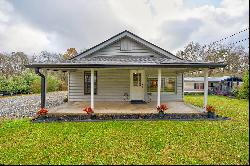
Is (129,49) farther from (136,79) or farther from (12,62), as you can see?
(12,62)

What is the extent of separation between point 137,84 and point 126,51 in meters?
2.17

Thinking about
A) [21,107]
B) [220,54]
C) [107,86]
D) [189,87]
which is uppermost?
[220,54]

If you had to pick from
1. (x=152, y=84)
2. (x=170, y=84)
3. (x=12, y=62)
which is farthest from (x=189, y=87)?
(x=12, y=62)

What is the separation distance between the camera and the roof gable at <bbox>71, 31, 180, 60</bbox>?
49.0 ft

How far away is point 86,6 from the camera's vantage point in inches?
642

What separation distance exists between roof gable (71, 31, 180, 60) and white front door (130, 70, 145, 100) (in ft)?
3.87

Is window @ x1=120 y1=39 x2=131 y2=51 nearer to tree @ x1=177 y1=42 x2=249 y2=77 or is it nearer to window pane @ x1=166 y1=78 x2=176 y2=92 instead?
window pane @ x1=166 y1=78 x2=176 y2=92

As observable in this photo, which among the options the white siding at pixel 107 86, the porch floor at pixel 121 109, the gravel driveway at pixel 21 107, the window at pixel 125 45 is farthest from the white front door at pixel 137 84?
the gravel driveway at pixel 21 107

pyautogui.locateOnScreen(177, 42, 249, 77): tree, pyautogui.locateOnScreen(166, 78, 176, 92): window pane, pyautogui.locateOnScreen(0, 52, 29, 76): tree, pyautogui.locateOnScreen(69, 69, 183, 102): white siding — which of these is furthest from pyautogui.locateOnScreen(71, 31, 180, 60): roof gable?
pyautogui.locateOnScreen(0, 52, 29, 76): tree

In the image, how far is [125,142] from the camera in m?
6.92

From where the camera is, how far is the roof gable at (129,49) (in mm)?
14930

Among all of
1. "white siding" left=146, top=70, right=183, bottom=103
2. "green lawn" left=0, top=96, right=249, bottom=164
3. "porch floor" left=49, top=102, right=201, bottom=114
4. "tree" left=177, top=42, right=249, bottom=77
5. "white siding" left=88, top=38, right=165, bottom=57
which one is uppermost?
"tree" left=177, top=42, right=249, bottom=77

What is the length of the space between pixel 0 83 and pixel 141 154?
23015 millimetres

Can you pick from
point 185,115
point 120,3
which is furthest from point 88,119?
point 120,3
